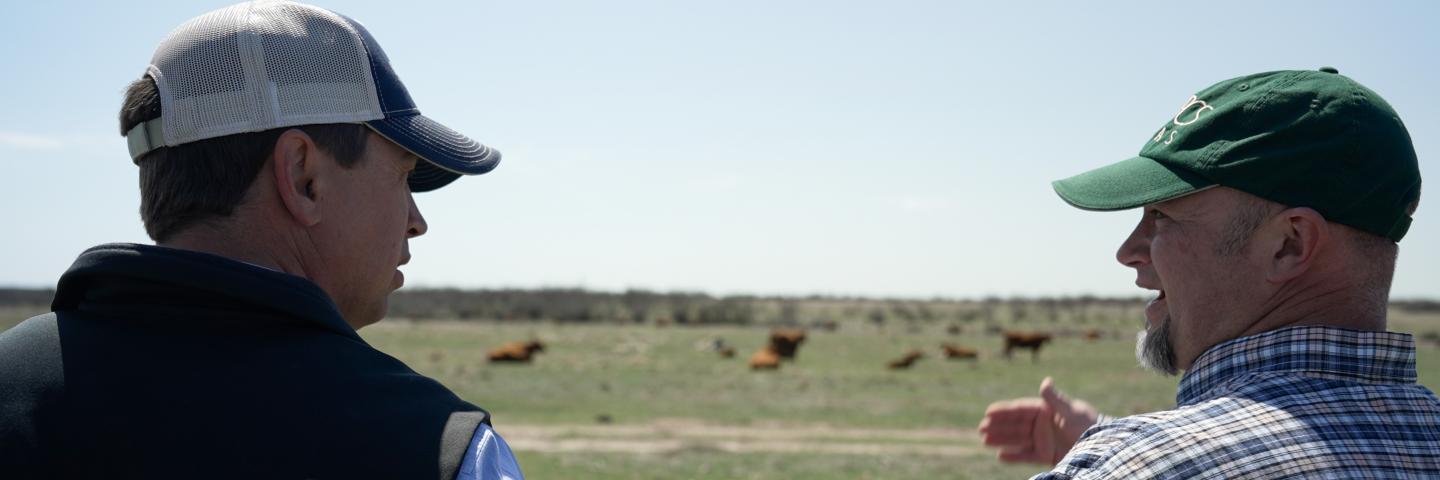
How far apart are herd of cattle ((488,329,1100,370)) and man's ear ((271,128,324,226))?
3098cm

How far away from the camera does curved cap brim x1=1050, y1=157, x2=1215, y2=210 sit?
1.98 meters

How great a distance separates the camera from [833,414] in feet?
68.7

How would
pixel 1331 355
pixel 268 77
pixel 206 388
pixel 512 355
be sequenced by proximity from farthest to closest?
pixel 512 355
pixel 1331 355
pixel 268 77
pixel 206 388

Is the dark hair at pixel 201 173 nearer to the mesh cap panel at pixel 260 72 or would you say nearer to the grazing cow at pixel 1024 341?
the mesh cap panel at pixel 260 72

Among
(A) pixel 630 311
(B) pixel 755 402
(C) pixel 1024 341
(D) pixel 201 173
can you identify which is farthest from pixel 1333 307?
(A) pixel 630 311

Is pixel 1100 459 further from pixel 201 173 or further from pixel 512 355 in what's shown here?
pixel 512 355

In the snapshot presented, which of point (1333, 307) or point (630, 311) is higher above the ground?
point (1333, 307)

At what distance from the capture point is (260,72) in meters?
1.61

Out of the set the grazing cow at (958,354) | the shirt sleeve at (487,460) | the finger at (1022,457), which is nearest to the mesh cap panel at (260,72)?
the shirt sleeve at (487,460)

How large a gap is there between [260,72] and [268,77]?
2 cm

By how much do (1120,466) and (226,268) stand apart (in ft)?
4.24

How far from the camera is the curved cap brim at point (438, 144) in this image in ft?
5.58

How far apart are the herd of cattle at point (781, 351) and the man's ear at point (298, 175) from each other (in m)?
31.0

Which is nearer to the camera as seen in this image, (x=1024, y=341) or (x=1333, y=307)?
(x=1333, y=307)
